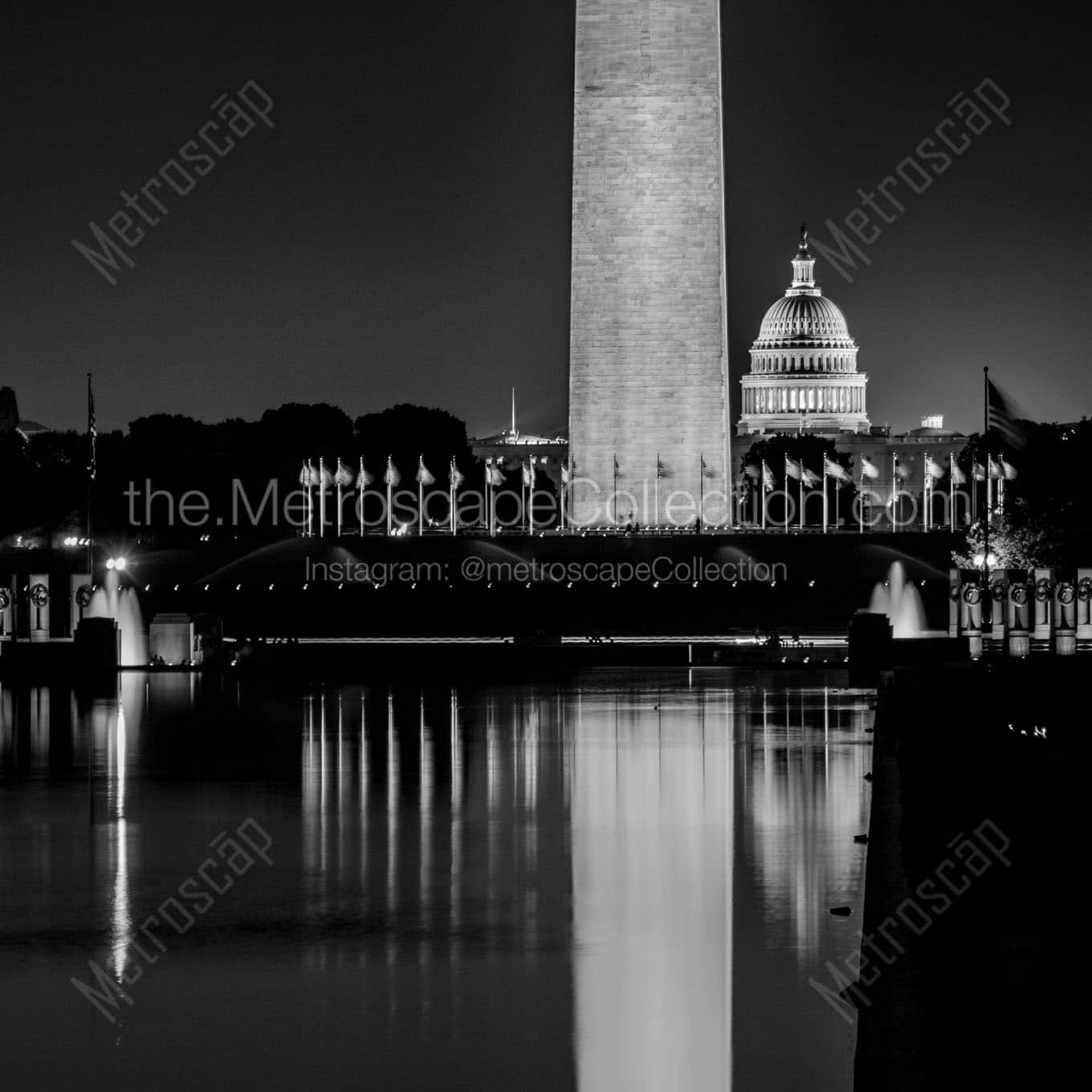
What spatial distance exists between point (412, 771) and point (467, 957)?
10.1 m

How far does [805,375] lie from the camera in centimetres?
19338

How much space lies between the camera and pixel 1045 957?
1206cm

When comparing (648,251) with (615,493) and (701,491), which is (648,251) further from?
(701,491)

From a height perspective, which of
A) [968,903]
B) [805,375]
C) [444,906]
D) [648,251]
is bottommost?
[444,906]

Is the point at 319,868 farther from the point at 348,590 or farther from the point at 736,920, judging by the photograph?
the point at 348,590

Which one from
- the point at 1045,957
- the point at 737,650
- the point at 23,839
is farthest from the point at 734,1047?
the point at 737,650

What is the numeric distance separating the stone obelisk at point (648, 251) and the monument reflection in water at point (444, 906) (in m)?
53.8

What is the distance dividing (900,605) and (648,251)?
50.7 ft

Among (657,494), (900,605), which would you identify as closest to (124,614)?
(900,605)

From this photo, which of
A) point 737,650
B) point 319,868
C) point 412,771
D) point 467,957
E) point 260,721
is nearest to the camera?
point 467,957

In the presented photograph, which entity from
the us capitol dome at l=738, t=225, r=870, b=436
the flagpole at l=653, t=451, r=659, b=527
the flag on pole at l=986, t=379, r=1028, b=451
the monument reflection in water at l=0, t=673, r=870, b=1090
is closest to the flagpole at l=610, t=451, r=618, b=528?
the flagpole at l=653, t=451, r=659, b=527

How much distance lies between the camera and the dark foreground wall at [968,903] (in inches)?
398

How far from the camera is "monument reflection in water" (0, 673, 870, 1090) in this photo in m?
11.8

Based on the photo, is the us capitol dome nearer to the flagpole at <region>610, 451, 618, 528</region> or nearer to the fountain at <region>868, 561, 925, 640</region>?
the flagpole at <region>610, 451, 618, 528</region>
